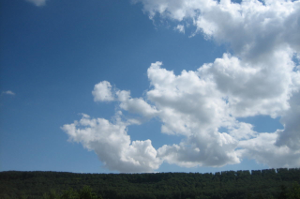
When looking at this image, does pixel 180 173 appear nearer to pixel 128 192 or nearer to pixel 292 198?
pixel 128 192

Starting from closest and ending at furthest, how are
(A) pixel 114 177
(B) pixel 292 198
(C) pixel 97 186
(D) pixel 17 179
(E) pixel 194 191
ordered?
(B) pixel 292 198 < (D) pixel 17 179 < (E) pixel 194 191 < (C) pixel 97 186 < (A) pixel 114 177

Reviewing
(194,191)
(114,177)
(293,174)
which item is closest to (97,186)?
(114,177)

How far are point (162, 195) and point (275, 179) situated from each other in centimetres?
4859

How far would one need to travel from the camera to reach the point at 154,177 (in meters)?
141

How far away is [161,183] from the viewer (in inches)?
5103

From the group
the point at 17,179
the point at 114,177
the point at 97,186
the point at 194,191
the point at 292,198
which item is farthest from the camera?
the point at 114,177

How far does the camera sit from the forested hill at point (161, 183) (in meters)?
96.4

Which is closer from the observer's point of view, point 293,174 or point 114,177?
point 293,174

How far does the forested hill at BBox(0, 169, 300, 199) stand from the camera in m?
96.4

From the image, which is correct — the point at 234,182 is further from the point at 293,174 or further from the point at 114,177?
the point at 114,177

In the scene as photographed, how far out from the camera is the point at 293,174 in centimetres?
10388

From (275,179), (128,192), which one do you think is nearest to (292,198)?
(275,179)

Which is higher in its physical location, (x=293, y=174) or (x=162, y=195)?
(x=293, y=174)

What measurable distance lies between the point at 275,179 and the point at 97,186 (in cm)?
7865
